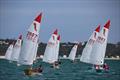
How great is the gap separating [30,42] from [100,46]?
48.8 ft

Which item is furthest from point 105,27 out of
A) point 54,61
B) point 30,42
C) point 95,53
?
point 54,61

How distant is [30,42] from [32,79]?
4.44 m

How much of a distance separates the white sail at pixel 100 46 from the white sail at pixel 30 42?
43.8 feet

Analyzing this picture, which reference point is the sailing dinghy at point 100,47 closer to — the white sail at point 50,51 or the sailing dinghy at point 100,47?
the sailing dinghy at point 100,47

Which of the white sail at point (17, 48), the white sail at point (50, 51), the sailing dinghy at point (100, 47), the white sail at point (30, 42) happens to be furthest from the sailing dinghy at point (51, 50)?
the white sail at point (30, 42)

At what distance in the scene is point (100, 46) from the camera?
6975 centimetres

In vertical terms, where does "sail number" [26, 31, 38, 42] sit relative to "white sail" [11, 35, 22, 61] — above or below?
below

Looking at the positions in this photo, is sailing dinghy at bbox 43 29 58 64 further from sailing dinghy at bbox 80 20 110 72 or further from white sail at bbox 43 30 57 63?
sailing dinghy at bbox 80 20 110 72

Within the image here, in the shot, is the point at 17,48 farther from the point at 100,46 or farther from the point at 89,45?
the point at 100,46

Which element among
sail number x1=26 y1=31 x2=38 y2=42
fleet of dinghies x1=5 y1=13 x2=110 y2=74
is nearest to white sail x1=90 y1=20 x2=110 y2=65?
fleet of dinghies x1=5 y1=13 x2=110 y2=74

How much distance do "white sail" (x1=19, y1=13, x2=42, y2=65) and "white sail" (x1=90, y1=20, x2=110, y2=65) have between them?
1335 cm

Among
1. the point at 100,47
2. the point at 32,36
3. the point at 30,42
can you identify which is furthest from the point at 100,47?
the point at 32,36

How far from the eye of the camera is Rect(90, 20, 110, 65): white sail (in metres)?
68.7

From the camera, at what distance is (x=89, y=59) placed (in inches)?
2852
